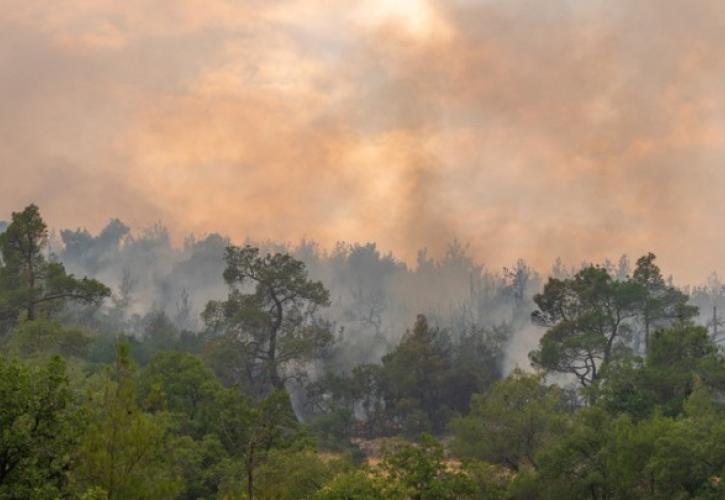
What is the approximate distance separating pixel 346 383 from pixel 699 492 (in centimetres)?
4348

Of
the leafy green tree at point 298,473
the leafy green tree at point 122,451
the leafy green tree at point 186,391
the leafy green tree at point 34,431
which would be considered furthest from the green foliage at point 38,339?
the leafy green tree at point 34,431

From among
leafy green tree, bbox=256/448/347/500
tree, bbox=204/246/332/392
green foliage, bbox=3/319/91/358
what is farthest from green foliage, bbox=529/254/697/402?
green foliage, bbox=3/319/91/358

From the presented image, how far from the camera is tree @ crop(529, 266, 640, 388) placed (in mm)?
54531

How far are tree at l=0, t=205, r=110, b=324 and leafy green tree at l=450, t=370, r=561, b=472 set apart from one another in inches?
941

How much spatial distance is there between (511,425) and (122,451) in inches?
949

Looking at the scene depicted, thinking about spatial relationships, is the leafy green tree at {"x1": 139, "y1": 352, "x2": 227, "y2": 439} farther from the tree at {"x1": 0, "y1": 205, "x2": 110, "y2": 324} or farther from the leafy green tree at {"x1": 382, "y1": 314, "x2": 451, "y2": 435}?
the leafy green tree at {"x1": 382, "y1": 314, "x2": 451, "y2": 435}

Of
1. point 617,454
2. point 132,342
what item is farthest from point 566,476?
point 132,342

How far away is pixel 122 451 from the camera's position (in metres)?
21.2

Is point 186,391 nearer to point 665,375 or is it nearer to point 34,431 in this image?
point 34,431

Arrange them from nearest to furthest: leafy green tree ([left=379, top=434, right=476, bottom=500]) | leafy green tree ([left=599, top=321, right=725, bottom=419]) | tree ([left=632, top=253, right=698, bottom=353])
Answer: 1. leafy green tree ([left=379, top=434, right=476, bottom=500])
2. leafy green tree ([left=599, top=321, right=725, bottom=419])
3. tree ([left=632, top=253, right=698, bottom=353])

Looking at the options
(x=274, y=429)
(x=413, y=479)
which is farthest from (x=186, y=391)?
(x=413, y=479)

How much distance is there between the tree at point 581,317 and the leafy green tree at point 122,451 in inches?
1445

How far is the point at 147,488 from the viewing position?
70.0 ft

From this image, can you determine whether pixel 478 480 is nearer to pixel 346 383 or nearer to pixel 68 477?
pixel 68 477
